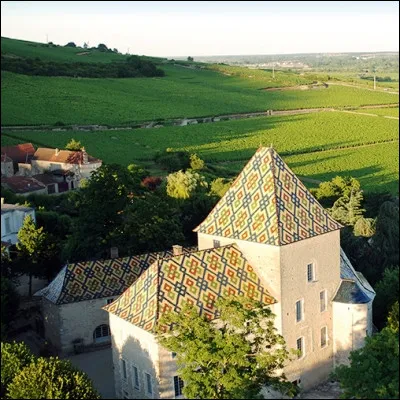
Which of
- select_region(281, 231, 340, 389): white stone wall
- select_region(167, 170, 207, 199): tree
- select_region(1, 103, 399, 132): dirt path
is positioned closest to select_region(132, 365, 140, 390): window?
select_region(281, 231, 340, 389): white stone wall

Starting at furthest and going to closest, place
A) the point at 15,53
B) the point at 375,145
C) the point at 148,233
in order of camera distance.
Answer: the point at 15,53
the point at 375,145
the point at 148,233

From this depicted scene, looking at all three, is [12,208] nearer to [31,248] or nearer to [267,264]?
[31,248]

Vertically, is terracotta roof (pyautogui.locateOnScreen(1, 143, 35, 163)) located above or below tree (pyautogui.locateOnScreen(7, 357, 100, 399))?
above

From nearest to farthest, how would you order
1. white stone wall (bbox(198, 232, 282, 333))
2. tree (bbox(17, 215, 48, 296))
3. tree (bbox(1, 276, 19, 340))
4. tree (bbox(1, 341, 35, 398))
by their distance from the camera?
tree (bbox(1, 341, 35, 398)), white stone wall (bbox(198, 232, 282, 333)), tree (bbox(1, 276, 19, 340)), tree (bbox(17, 215, 48, 296))

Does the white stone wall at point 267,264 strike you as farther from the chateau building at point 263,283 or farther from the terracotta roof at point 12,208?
the terracotta roof at point 12,208

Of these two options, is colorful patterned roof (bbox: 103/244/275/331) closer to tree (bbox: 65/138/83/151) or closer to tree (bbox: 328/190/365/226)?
tree (bbox: 328/190/365/226)

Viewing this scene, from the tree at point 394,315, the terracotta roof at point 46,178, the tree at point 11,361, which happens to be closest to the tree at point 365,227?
the tree at point 394,315

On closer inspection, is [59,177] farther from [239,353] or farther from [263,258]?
[239,353]

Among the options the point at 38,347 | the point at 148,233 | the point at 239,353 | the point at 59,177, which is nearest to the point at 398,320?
the point at 239,353
